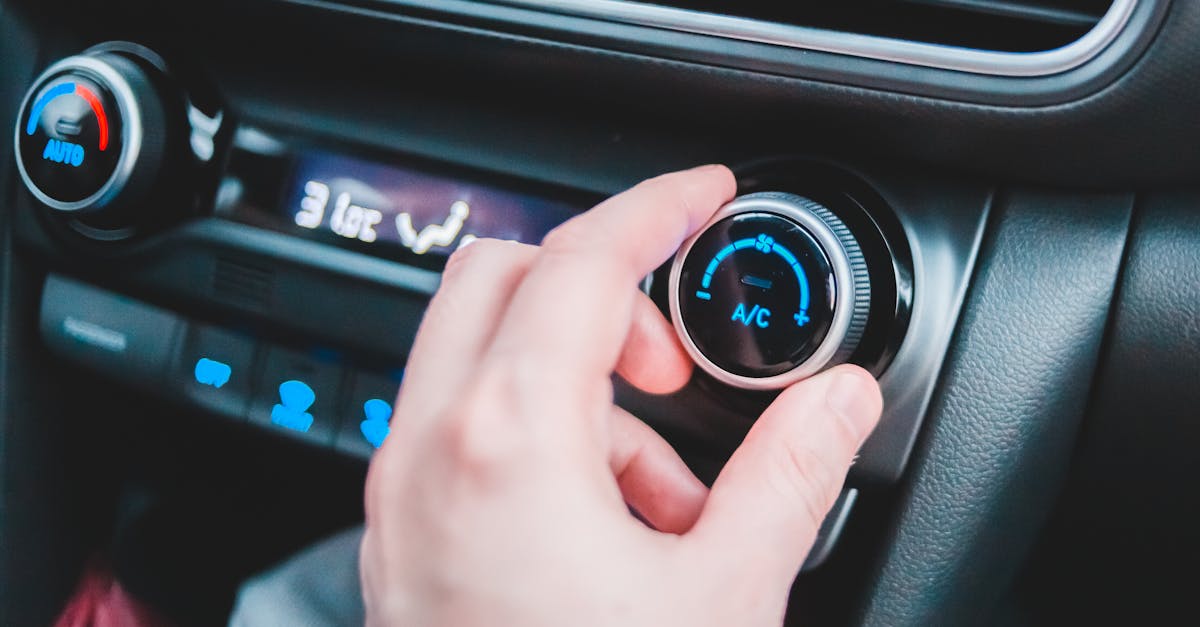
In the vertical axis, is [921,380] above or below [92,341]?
above

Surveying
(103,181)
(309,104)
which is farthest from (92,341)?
(309,104)

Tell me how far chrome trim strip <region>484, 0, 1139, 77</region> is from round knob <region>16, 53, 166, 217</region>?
A: 1.10ft

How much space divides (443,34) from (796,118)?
24cm

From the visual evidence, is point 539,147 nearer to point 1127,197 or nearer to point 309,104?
point 309,104

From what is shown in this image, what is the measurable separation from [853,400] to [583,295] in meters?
0.18

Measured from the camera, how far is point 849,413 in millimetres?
479

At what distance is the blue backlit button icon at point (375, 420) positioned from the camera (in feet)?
2.31

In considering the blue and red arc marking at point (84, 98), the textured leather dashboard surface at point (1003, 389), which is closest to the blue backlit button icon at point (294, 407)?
the blue and red arc marking at point (84, 98)

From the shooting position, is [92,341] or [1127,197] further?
[92,341]

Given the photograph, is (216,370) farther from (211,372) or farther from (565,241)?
(565,241)

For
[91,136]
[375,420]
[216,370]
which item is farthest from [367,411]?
[91,136]

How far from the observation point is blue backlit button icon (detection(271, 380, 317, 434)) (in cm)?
72

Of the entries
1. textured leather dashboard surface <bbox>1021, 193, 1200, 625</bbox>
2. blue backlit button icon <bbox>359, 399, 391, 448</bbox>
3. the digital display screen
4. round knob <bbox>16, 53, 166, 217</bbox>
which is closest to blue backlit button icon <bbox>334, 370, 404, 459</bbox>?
blue backlit button icon <bbox>359, 399, 391, 448</bbox>

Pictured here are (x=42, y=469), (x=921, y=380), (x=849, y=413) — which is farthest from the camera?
(x=42, y=469)
